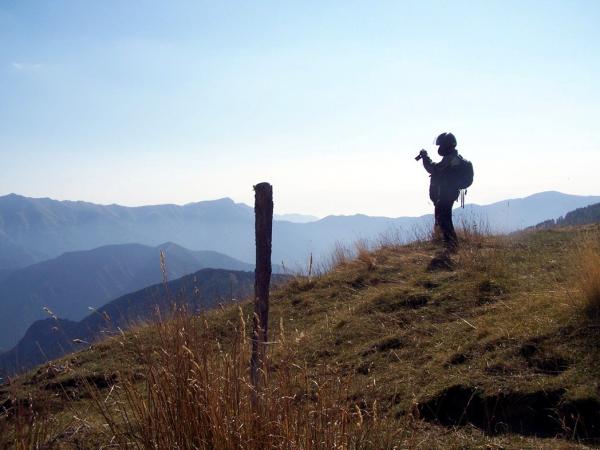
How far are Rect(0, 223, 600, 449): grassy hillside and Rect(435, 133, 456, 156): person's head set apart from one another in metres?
2.49

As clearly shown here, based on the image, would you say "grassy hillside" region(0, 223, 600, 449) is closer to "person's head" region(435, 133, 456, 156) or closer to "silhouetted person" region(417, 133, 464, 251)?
"silhouetted person" region(417, 133, 464, 251)

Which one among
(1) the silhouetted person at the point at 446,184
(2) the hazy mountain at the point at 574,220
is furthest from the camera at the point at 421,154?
(2) the hazy mountain at the point at 574,220

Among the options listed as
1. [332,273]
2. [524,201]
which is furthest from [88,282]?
[332,273]

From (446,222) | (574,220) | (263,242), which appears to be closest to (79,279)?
(574,220)

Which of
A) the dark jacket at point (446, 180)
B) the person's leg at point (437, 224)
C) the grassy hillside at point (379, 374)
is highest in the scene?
the dark jacket at point (446, 180)

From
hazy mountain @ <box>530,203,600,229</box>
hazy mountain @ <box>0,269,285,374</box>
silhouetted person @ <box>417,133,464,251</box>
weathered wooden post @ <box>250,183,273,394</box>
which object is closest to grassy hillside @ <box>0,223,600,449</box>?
hazy mountain @ <box>0,269,285,374</box>

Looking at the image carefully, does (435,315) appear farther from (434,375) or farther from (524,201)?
(524,201)

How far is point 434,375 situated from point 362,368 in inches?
30.4

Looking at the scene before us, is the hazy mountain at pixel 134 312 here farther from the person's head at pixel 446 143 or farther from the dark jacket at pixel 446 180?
the person's head at pixel 446 143

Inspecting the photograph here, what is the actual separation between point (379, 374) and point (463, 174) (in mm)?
6131

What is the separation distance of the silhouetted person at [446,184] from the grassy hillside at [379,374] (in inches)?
68.8

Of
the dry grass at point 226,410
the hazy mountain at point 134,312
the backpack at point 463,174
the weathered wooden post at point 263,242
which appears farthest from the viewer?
the backpack at point 463,174

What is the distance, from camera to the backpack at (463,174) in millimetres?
10023

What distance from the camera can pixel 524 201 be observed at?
427 ft
